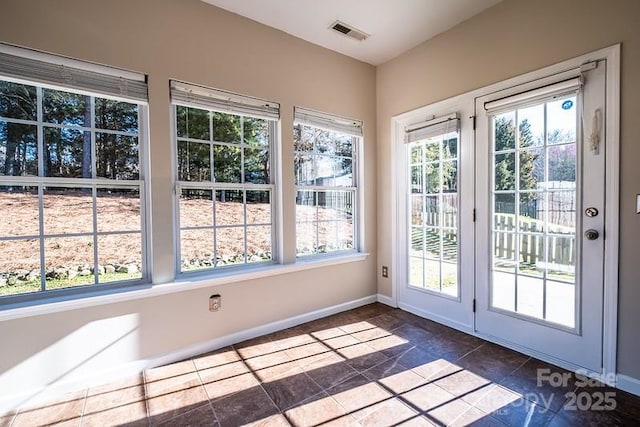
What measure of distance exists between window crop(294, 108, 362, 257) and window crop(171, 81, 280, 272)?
0.32m

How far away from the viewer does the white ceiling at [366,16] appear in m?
2.45

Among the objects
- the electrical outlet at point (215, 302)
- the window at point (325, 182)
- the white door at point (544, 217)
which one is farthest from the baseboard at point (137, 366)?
the white door at point (544, 217)

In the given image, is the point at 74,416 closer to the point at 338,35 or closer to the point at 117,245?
the point at 117,245

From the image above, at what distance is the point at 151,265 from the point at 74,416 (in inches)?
37.5

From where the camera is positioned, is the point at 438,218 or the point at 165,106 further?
the point at 438,218

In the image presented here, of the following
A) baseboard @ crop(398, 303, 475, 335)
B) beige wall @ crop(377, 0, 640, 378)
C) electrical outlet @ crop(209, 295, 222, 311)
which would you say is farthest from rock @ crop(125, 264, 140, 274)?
baseboard @ crop(398, 303, 475, 335)

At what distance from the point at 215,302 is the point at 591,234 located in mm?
2797

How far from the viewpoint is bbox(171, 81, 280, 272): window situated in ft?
7.97

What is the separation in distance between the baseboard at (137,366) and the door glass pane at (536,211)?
1790mm

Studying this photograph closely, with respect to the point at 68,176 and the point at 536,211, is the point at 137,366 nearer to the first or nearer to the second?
the point at 68,176

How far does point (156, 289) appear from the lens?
2.20 m

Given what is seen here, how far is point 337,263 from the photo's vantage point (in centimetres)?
326

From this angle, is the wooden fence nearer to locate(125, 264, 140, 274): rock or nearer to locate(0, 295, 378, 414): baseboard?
locate(0, 295, 378, 414): baseboard

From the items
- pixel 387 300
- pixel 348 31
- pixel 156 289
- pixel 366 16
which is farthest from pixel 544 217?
pixel 156 289
